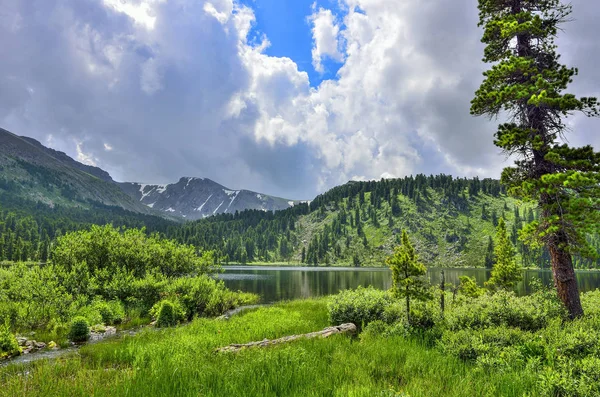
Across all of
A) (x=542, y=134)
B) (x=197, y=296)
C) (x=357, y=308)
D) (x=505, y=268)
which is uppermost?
(x=542, y=134)

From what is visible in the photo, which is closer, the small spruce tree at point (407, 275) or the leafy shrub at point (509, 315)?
the leafy shrub at point (509, 315)

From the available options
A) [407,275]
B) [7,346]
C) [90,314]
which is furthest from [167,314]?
[407,275]

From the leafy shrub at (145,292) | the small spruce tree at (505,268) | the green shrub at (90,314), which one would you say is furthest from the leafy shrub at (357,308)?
the small spruce tree at (505,268)

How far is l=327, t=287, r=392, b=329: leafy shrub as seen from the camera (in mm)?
20062

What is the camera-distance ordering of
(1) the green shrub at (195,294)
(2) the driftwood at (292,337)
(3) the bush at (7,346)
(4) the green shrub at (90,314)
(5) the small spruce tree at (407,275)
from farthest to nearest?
(1) the green shrub at (195,294) < (4) the green shrub at (90,314) < (5) the small spruce tree at (407,275) < (3) the bush at (7,346) < (2) the driftwood at (292,337)

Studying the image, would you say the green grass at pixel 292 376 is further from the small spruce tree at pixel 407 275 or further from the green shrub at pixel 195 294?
A: the green shrub at pixel 195 294

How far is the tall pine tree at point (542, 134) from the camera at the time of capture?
15.1 meters

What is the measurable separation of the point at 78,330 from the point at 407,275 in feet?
71.1

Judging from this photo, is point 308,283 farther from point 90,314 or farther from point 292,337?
point 292,337

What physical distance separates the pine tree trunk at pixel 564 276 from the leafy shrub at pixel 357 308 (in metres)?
9.21

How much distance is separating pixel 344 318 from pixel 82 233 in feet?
98.1

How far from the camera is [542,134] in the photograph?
17188mm

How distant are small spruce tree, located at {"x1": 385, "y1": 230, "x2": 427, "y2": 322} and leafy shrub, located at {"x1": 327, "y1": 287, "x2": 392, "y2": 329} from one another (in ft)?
7.22

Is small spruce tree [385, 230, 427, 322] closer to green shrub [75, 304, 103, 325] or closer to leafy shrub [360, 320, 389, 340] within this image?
leafy shrub [360, 320, 389, 340]
